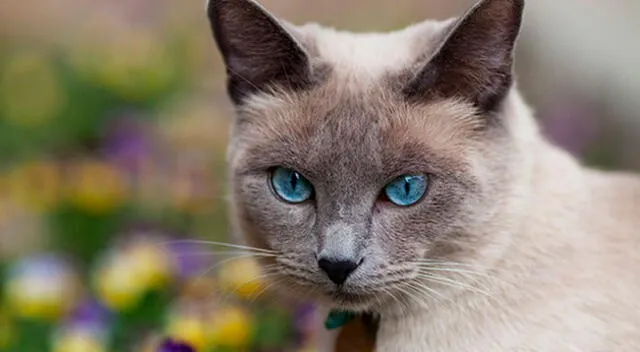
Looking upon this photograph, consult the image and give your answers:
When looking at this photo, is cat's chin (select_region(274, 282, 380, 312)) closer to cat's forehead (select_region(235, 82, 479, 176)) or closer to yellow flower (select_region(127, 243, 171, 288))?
cat's forehead (select_region(235, 82, 479, 176))

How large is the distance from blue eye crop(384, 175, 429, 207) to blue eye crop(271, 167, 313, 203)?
125 millimetres

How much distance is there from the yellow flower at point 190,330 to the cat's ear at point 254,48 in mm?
438

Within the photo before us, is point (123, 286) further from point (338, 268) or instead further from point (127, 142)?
point (127, 142)

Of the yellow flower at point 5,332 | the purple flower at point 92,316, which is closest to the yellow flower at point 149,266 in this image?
the purple flower at point 92,316

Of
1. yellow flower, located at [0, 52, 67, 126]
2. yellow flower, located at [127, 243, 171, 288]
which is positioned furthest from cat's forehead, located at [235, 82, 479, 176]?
yellow flower, located at [0, 52, 67, 126]

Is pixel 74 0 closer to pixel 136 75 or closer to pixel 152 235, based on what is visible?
pixel 136 75

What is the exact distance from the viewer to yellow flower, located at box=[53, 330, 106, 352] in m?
1.78

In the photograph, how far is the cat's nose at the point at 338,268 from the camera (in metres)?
1.37

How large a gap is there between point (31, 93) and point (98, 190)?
675 mm

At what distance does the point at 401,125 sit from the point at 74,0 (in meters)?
2.86

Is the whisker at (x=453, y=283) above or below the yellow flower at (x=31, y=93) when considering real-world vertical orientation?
below

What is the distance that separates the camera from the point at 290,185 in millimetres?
1496

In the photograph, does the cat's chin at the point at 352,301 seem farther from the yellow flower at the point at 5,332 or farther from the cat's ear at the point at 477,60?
the yellow flower at the point at 5,332

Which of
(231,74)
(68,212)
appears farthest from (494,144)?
(68,212)
